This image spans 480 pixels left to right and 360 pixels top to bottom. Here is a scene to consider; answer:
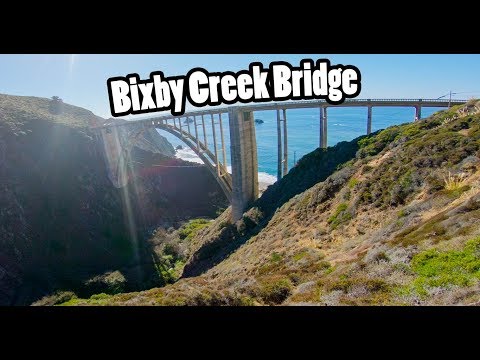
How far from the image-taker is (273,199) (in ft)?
90.3

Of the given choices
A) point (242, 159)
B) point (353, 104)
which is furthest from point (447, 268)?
point (242, 159)

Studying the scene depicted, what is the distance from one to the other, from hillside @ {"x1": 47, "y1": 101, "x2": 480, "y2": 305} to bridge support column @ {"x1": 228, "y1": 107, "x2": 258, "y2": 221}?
359cm

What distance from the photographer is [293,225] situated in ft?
60.5

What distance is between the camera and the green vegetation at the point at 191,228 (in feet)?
147

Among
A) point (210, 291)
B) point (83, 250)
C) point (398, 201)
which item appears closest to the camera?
point (210, 291)

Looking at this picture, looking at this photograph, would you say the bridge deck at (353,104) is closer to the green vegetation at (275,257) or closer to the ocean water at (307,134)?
the green vegetation at (275,257)

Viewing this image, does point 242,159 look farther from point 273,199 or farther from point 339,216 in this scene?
point 339,216

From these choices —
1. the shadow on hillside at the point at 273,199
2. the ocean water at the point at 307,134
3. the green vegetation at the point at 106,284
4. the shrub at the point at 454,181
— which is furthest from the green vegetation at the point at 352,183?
the ocean water at the point at 307,134

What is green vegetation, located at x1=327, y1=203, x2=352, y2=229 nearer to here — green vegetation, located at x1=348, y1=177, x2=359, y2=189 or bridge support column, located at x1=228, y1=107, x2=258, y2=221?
green vegetation, located at x1=348, y1=177, x2=359, y2=189

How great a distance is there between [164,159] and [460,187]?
185 feet

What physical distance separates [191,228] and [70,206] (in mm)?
16723
